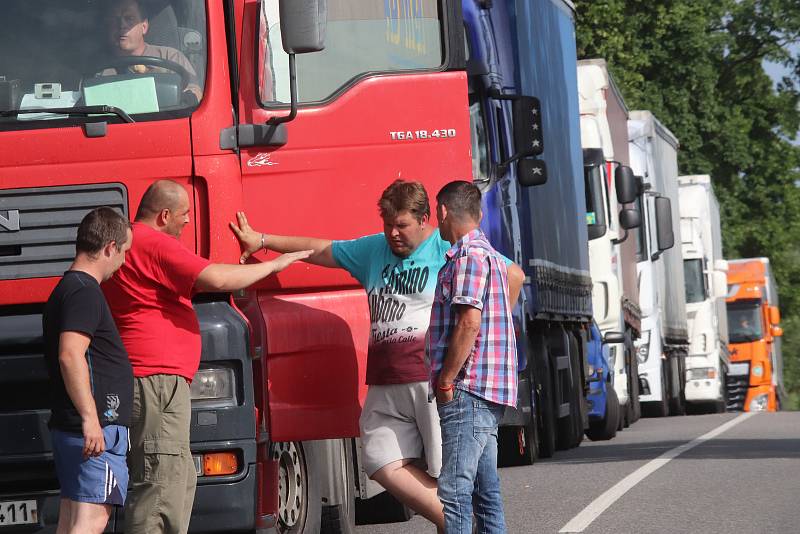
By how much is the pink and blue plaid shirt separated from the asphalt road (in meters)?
3.28

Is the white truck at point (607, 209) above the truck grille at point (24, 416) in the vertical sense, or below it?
above

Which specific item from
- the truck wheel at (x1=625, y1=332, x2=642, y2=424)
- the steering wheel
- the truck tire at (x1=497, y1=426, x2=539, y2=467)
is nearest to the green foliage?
the truck wheel at (x1=625, y1=332, x2=642, y2=424)

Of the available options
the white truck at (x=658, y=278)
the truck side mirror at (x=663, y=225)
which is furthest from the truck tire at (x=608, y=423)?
the truck side mirror at (x=663, y=225)

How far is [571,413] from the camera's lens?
17688 mm

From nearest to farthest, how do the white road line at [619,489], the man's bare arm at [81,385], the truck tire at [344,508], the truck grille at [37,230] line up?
1. the man's bare arm at [81,385]
2. the truck grille at [37,230]
3. the truck tire at [344,508]
4. the white road line at [619,489]

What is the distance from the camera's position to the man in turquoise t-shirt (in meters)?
7.64

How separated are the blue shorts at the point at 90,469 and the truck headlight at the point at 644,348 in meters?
20.0

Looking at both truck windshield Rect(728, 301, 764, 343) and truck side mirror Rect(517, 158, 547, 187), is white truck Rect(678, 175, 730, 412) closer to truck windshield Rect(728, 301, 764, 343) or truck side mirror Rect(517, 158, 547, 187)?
truck windshield Rect(728, 301, 764, 343)

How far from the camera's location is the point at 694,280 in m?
33.3

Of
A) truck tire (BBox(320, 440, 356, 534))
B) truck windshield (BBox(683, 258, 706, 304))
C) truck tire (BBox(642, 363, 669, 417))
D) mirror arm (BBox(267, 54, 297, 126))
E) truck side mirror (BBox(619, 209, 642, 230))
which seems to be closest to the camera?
mirror arm (BBox(267, 54, 297, 126))

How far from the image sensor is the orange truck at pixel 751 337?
134ft

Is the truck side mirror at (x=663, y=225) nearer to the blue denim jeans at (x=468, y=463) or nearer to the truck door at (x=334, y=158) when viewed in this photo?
the truck door at (x=334, y=158)

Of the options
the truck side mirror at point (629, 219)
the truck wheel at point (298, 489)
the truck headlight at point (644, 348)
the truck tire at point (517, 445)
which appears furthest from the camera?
the truck headlight at point (644, 348)

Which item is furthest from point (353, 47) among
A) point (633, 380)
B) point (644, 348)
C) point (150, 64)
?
point (644, 348)
